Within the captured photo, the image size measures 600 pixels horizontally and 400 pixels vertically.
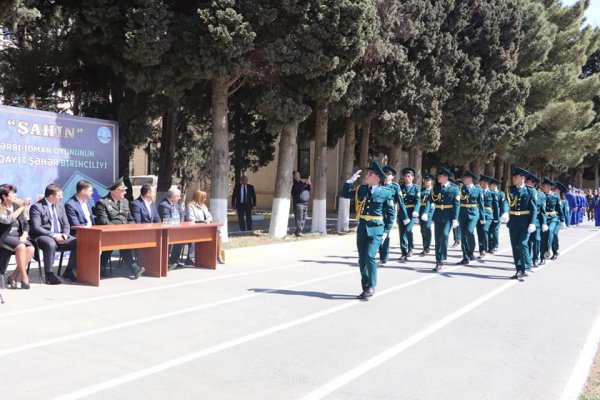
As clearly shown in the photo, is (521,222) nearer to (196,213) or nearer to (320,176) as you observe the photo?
(196,213)

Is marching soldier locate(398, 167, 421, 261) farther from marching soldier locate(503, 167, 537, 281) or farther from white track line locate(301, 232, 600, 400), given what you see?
white track line locate(301, 232, 600, 400)

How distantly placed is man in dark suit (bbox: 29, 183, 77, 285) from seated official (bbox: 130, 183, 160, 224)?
1360 mm

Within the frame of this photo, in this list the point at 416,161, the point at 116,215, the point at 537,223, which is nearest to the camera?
the point at 116,215

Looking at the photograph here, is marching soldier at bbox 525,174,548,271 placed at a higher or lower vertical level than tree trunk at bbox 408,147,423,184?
lower

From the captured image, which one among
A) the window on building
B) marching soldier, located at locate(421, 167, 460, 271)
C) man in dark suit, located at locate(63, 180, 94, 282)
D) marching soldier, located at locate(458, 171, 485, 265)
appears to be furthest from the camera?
the window on building

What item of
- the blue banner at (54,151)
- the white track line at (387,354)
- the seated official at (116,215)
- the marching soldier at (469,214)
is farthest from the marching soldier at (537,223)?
the blue banner at (54,151)

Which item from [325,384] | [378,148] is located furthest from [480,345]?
[378,148]

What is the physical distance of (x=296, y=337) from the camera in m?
6.71

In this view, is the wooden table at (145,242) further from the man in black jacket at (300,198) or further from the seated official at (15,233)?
the man in black jacket at (300,198)

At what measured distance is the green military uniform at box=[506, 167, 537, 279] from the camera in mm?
11305

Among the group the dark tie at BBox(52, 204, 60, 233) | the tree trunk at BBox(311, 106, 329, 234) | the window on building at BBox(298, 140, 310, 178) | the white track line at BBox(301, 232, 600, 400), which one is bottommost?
the white track line at BBox(301, 232, 600, 400)

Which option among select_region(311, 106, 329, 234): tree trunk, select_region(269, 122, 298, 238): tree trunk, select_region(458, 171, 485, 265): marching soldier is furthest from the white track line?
select_region(311, 106, 329, 234): tree trunk

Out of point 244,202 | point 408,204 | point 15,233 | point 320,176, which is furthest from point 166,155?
point 15,233

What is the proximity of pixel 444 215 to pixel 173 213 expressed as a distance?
17.6 ft
